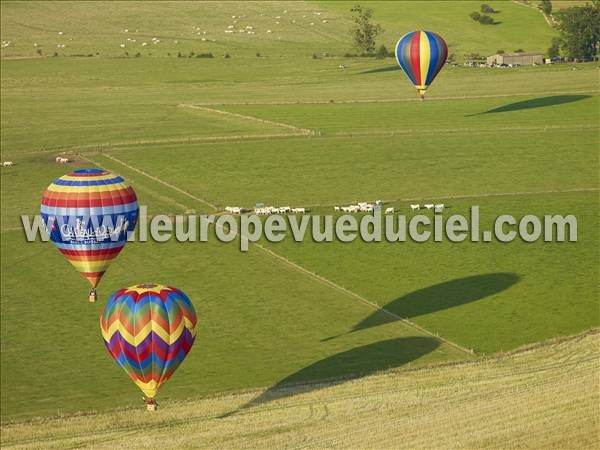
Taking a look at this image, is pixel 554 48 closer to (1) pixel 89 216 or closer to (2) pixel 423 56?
(2) pixel 423 56

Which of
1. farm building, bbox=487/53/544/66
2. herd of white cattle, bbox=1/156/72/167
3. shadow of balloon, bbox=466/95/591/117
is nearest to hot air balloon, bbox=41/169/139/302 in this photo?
herd of white cattle, bbox=1/156/72/167

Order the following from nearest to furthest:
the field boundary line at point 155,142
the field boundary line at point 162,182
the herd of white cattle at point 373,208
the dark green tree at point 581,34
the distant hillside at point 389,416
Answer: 1. the distant hillside at point 389,416
2. the herd of white cattle at point 373,208
3. the field boundary line at point 162,182
4. the field boundary line at point 155,142
5. the dark green tree at point 581,34

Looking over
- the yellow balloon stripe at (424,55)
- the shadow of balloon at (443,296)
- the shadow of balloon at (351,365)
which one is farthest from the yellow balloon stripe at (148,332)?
the yellow balloon stripe at (424,55)

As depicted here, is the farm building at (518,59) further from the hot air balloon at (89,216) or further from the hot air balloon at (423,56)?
the hot air balloon at (89,216)

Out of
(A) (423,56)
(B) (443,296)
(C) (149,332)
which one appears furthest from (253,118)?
(C) (149,332)

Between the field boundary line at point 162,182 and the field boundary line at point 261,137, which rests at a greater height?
the field boundary line at point 261,137

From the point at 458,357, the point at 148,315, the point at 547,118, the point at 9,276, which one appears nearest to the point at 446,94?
the point at 547,118

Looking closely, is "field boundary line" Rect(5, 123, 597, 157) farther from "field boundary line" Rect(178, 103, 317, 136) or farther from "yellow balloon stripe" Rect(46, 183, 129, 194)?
"yellow balloon stripe" Rect(46, 183, 129, 194)
